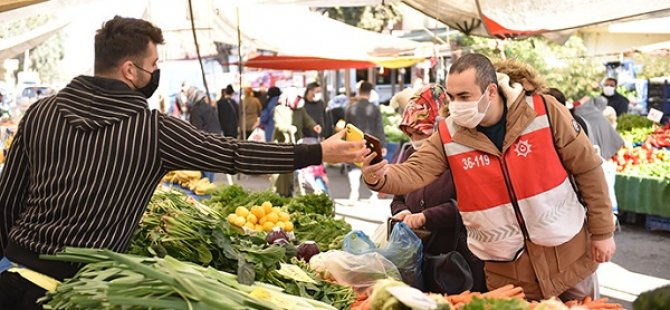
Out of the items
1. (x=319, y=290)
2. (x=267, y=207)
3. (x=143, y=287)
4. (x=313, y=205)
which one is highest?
(x=143, y=287)

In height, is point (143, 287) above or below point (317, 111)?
above

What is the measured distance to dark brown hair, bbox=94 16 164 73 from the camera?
308 centimetres

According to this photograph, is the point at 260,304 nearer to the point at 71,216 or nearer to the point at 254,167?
the point at 254,167

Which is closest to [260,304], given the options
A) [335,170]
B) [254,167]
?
[254,167]

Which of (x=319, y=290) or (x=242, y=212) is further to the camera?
(x=242, y=212)

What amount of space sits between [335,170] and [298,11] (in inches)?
229

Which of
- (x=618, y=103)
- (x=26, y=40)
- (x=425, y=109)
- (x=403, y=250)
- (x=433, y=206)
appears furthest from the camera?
(x=618, y=103)

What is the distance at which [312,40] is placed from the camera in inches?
578

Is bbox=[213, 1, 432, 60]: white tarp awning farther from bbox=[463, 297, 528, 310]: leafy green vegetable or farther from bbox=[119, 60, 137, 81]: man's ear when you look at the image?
bbox=[463, 297, 528, 310]: leafy green vegetable

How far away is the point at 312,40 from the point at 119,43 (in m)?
11.7

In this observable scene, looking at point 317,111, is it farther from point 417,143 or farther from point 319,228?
point 417,143

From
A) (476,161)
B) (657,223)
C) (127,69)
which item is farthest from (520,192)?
(657,223)

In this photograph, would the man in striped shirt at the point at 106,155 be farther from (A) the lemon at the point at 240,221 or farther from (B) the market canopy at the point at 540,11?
(B) the market canopy at the point at 540,11

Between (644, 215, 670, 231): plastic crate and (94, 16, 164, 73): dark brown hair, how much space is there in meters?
9.38
